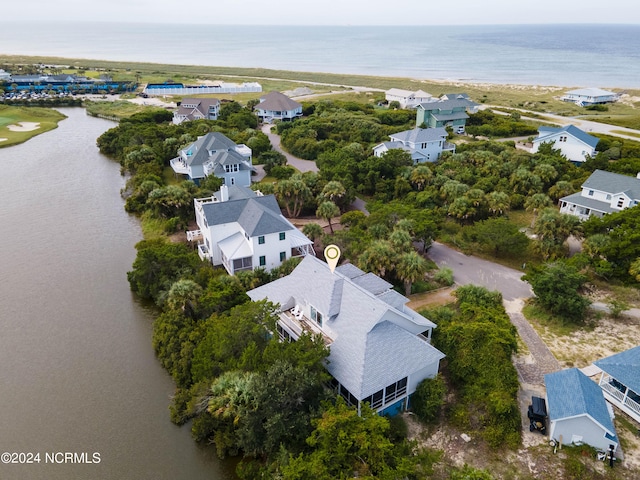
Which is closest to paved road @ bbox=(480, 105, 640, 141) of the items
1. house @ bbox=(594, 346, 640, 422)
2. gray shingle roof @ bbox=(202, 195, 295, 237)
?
house @ bbox=(594, 346, 640, 422)

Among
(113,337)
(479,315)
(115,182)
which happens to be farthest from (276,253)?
(115,182)

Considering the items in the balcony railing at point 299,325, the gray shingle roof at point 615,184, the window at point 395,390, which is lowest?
the window at point 395,390

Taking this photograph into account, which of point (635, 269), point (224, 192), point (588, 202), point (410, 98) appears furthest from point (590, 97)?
point (224, 192)

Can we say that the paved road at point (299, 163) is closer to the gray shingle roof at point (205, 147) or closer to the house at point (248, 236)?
the gray shingle roof at point (205, 147)

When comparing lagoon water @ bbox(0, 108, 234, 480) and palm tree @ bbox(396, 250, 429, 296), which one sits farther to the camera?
palm tree @ bbox(396, 250, 429, 296)

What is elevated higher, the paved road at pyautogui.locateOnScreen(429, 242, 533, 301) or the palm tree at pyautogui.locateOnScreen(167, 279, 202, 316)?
the palm tree at pyautogui.locateOnScreen(167, 279, 202, 316)

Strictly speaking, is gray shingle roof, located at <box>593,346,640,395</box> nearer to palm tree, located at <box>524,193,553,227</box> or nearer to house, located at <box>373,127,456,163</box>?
palm tree, located at <box>524,193,553,227</box>

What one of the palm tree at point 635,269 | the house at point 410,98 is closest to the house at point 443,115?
the house at point 410,98
